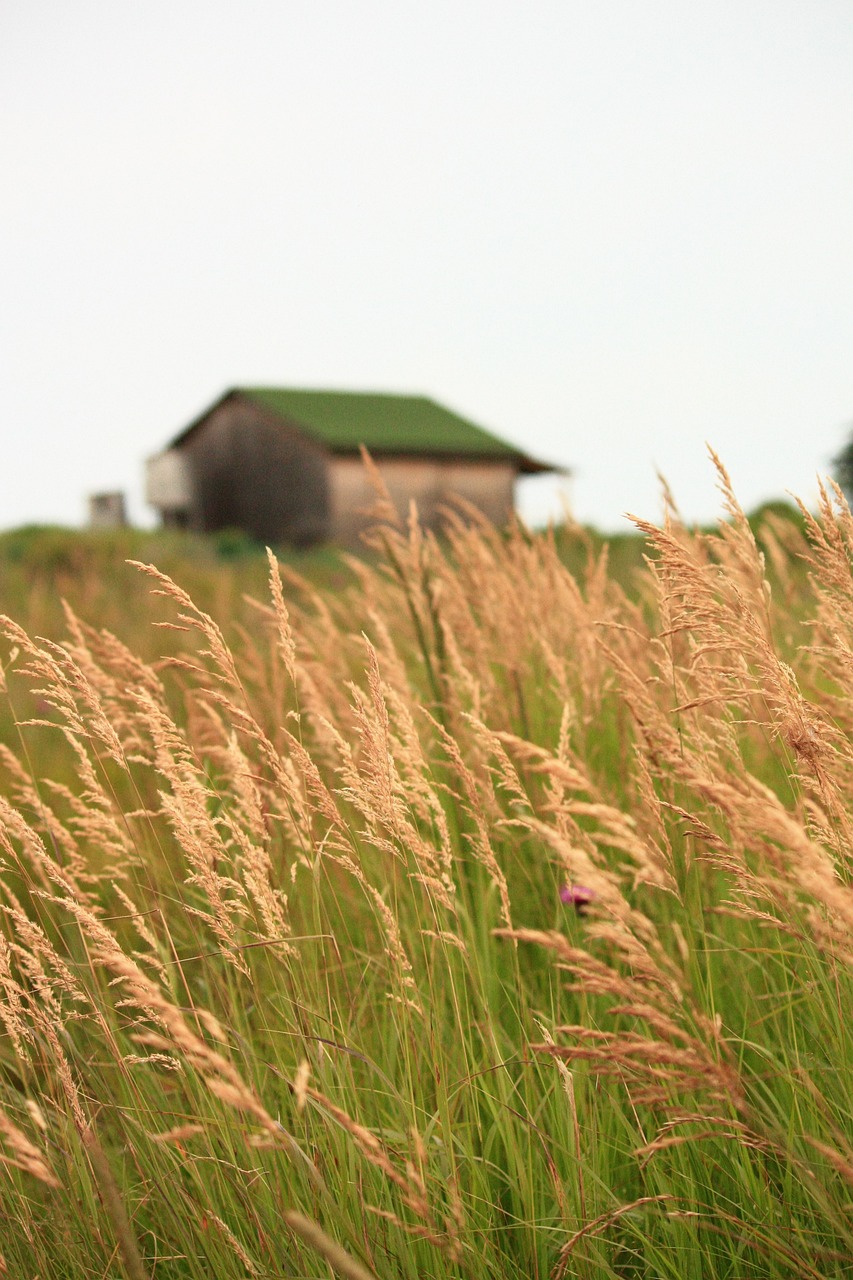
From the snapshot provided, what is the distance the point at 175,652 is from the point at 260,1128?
432 centimetres

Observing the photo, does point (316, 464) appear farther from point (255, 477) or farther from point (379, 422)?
point (379, 422)

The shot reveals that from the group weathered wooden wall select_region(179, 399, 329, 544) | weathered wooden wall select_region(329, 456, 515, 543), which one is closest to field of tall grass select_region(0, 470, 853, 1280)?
weathered wooden wall select_region(329, 456, 515, 543)

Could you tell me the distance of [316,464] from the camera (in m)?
26.0

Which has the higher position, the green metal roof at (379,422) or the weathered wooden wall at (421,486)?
the green metal roof at (379,422)

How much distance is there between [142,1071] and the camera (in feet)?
7.06

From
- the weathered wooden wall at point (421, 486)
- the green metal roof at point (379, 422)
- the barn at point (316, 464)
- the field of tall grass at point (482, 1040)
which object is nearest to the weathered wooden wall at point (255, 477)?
the barn at point (316, 464)

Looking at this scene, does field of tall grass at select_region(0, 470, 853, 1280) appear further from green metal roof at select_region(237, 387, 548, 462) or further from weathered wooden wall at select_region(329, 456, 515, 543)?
green metal roof at select_region(237, 387, 548, 462)

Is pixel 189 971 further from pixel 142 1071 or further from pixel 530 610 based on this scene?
pixel 530 610

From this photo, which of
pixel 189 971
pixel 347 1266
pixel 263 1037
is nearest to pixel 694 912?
pixel 263 1037

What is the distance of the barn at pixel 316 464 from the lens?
2577 cm

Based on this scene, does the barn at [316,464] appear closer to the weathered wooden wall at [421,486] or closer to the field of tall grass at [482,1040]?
the weathered wooden wall at [421,486]

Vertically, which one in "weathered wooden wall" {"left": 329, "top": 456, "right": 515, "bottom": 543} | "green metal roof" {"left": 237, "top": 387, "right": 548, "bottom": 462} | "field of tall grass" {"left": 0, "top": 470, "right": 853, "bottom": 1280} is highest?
"green metal roof" {"left": 237, "top": 387, "right": 548, "bottom": 462}

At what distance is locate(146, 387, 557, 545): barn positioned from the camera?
84.5ft

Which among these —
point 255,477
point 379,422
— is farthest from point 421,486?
point 255,477
